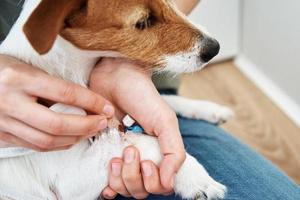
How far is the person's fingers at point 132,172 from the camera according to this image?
1073 mm

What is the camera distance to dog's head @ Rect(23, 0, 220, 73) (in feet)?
3.10

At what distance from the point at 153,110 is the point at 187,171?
0.16m

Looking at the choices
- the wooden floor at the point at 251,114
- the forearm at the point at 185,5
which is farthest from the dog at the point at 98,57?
the wooden floor at the point at 251,114

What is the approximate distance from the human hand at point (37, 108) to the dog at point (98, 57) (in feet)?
0.20

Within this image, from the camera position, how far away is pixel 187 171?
1134mm

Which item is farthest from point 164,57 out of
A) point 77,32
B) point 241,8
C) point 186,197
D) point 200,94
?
point 241,8

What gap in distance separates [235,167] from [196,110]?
286 mm

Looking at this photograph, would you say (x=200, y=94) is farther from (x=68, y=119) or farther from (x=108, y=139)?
(x=68, y=119)

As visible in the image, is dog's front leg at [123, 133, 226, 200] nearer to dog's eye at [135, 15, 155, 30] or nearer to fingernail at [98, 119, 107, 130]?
fingernail at [98, 119, 107, 130]

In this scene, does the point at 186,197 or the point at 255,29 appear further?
the point at 255,29

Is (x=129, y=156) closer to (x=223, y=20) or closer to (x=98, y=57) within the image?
(x=98, y=57)

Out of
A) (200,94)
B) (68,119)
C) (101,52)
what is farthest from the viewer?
(200,94)

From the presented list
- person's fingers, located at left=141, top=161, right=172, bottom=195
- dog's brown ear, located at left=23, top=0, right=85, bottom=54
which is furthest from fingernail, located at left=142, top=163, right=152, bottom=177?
dog's brown ear, located at left=23, top=0, right=85, bottom=54

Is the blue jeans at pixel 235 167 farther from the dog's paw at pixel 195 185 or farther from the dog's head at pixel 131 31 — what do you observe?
the dog's head at pixel 131 31
